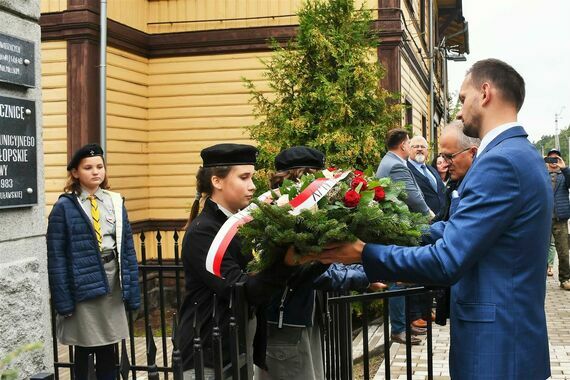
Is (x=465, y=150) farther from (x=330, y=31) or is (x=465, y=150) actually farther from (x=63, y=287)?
(x=330, y=31)

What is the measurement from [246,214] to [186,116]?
9.26 meters

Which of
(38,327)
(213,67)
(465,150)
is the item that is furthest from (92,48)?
(38,327)

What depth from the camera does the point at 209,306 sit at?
3117 mm

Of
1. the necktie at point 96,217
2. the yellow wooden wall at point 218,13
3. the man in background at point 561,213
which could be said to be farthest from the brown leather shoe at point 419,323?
the yellow wooden wall at point 218,13

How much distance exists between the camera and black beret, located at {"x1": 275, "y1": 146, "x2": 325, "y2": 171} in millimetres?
4148

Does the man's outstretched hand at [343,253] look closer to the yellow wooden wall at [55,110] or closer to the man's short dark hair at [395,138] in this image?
the man's short dark hair at [395,138]

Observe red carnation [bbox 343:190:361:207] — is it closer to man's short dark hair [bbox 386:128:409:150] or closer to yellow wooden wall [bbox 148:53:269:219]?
man's short dark hair [bbox 386:128:409:150]

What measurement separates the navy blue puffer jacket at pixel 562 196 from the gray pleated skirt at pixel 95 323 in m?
7.84

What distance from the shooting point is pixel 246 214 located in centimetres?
282

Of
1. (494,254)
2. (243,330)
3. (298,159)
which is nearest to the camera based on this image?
(494,254)

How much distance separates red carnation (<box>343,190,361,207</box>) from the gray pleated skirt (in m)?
2.98

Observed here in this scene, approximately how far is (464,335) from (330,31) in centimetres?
652

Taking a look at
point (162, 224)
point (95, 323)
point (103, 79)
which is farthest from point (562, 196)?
point (95, 323)

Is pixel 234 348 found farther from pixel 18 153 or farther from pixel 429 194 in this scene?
pixel 429 194
